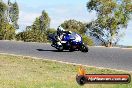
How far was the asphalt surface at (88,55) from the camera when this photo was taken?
733 inches

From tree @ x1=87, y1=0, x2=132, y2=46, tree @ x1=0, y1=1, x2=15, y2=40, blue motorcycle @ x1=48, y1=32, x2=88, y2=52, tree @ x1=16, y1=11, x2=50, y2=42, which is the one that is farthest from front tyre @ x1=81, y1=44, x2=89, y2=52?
tree @ x1=0, y1=1, x2=15, y2=40

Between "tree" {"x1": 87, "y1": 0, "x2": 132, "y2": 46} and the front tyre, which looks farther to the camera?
"tree" {"x1": 87, "y1": 0, "x2": 132, "y2": 46}

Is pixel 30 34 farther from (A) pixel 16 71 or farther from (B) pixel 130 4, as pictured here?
(A) pixel 16 71

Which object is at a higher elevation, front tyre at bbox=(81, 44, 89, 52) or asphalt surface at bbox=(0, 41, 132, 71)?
front tyre at bbox=(81, 44, 89, 52)

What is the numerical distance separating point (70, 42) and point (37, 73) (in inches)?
180

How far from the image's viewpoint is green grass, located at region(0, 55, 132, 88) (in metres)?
13.0

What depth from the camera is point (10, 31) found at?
101062mm

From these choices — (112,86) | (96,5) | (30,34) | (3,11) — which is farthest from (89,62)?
(3,11)

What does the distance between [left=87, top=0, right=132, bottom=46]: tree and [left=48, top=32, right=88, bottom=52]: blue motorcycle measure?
4926 cm

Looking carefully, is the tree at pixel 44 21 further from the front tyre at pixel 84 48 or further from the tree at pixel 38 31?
the front tyre at pixel 84 48

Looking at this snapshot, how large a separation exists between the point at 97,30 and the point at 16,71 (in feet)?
192

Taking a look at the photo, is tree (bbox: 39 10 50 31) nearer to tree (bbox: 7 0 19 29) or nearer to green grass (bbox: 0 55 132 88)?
tree (bbox: 7 0 19 29)

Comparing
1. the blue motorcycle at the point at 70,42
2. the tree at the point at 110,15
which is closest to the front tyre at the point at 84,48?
the blue motorcycle at the point at 70,42

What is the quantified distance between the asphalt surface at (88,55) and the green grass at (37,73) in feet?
3.47
